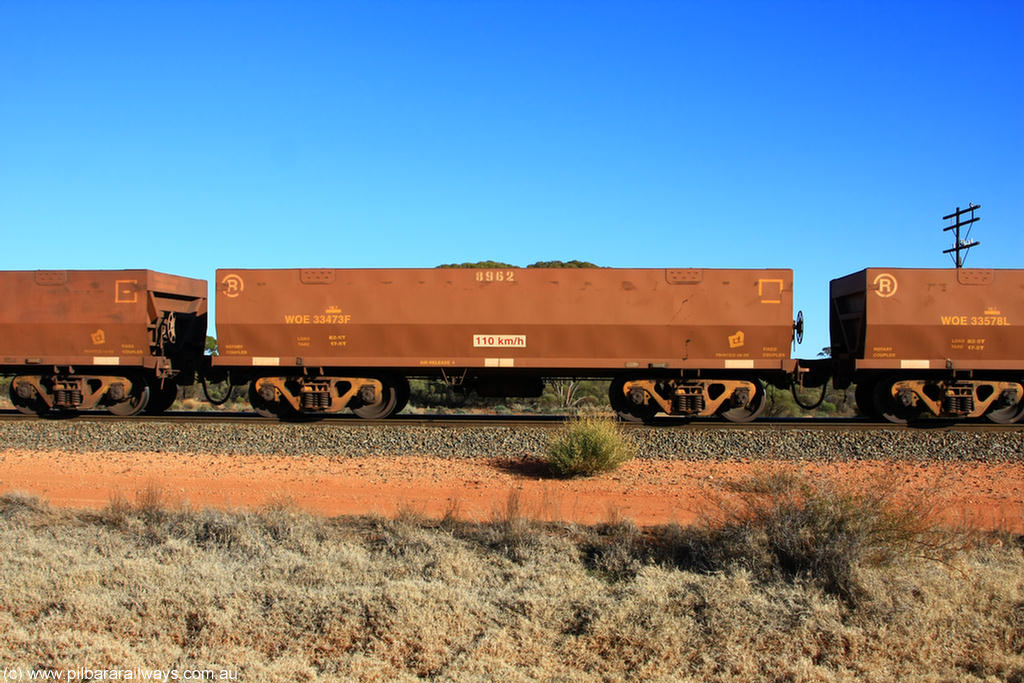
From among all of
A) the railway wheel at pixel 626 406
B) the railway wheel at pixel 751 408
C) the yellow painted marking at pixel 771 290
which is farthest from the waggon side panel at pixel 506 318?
the railway wheel at pixel 626 406

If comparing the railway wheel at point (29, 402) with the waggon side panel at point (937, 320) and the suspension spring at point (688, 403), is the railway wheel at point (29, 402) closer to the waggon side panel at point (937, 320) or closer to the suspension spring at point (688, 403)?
the suspension spring at point (688, 403)

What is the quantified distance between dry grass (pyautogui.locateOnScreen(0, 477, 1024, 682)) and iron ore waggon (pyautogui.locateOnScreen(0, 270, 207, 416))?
9.52m

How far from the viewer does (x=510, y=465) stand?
11.5 metres

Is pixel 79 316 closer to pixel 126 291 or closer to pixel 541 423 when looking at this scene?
pixel 126 291

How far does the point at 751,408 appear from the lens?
15.1 metres

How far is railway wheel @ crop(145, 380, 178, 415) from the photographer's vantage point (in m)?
16.4

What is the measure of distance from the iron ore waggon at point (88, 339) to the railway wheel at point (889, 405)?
1505cm

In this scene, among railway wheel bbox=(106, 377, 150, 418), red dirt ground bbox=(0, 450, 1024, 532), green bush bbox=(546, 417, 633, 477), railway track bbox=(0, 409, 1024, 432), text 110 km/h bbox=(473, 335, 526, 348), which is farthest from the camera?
railway wheel bbox=(106, 377, 150, 418)

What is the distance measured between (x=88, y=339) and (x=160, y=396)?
2018 millimetres

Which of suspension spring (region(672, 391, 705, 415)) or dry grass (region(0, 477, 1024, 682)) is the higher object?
suspension spring (region(672, 391, 705, 415))

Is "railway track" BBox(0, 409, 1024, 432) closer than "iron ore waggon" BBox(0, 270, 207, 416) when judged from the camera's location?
Yes

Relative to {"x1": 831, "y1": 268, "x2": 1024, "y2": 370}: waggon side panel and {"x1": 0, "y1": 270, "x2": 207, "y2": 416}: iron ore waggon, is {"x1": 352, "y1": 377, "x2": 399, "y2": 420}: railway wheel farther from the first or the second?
{"x1": 831, "y1": 268, "x2": 1024, "y2": 370}: waggon side panel

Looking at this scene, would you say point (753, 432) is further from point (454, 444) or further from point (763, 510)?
point (763, 510)

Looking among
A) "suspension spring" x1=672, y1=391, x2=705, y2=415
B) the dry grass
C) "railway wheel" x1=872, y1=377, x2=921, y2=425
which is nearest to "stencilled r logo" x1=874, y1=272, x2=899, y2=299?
"railway wheel" x1=872, y1=377, x2=921, y2=425
